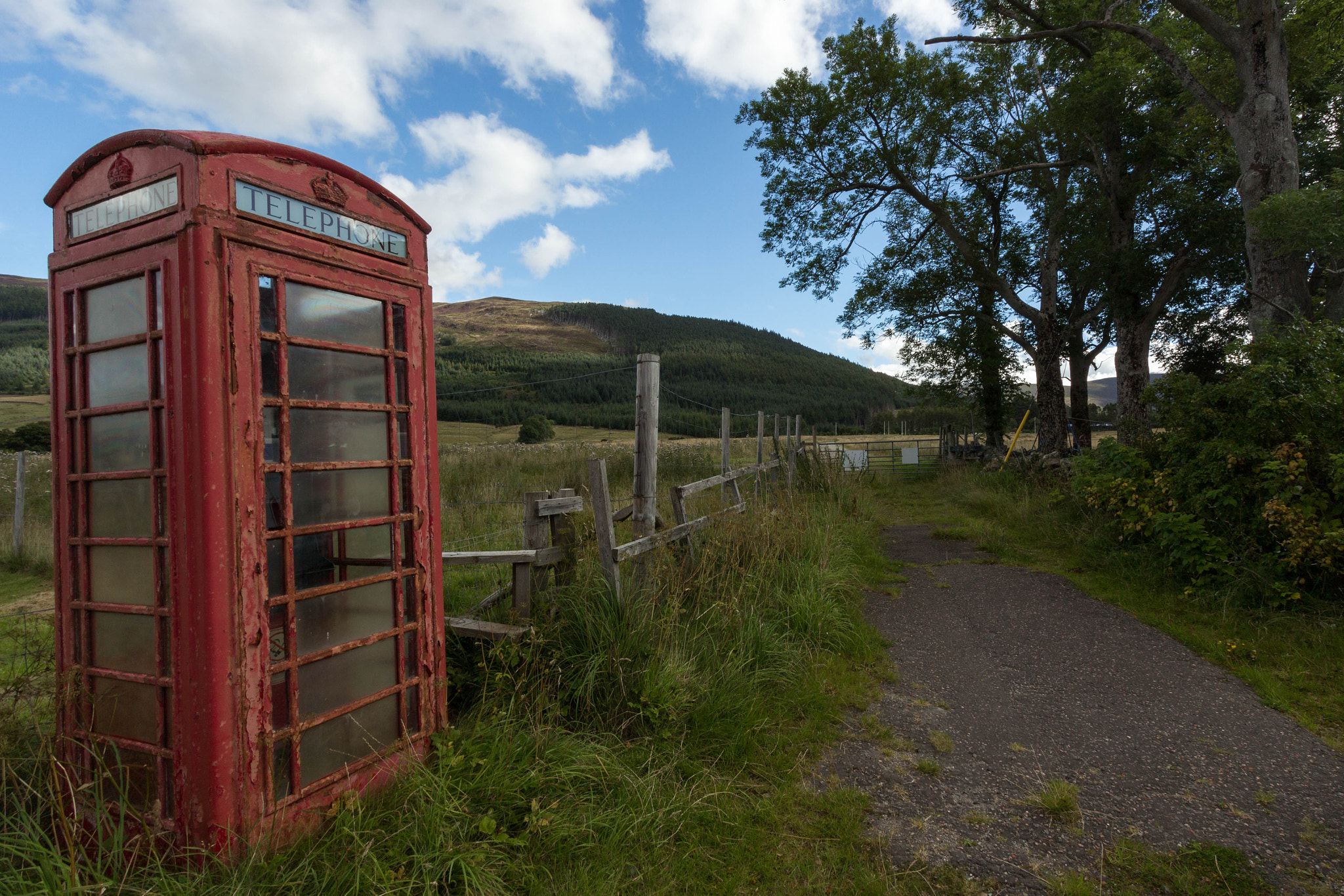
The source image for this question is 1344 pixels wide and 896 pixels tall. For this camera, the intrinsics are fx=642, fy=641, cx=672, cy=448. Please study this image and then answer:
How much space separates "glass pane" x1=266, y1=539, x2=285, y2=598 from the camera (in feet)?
7.50

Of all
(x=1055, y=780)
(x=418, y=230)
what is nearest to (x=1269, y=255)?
(x=1055, y=780)

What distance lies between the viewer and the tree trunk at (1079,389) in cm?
1582

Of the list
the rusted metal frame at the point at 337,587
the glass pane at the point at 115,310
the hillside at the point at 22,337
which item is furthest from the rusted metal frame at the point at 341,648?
the hillside at the point at 22,337

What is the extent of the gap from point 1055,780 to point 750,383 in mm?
74274

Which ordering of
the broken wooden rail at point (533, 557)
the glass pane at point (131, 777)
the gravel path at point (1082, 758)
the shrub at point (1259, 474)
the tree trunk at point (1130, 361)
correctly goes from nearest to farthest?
the glass pane at point (131, 777), the gravel path at point (1082, 758), the broken wooden rail at point (533, 557), the shrub at point (1259, 474), the tree trunk at point (1130, 361)

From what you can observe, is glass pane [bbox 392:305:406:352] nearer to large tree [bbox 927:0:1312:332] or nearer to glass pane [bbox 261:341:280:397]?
glass pane [bbox 261:341:280:397]

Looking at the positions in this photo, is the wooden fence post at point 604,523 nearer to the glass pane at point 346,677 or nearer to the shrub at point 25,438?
the glass pane at point 346,677

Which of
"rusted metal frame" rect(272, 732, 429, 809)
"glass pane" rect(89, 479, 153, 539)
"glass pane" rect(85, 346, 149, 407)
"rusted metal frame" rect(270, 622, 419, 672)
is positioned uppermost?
"glass pane" rect(85, 346, 149, 407)

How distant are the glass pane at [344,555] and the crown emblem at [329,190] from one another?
4.34 ft

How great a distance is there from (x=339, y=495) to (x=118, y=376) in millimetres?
822

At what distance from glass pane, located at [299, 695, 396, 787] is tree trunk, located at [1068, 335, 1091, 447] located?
17.1 meters

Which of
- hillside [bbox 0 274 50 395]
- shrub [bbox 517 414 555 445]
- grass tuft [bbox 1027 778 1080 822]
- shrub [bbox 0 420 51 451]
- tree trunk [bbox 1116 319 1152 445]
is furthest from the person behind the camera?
hillside [bbox 0 274 50 395]

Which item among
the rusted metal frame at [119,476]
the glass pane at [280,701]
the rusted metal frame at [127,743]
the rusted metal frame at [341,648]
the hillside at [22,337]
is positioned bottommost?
the rusted metal frame at [127,743]

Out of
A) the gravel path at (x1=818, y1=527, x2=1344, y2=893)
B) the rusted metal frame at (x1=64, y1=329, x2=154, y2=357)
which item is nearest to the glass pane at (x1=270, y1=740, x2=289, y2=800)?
the rusted metal frame at (x1=64, y1=329, x2=154, y2=357)
